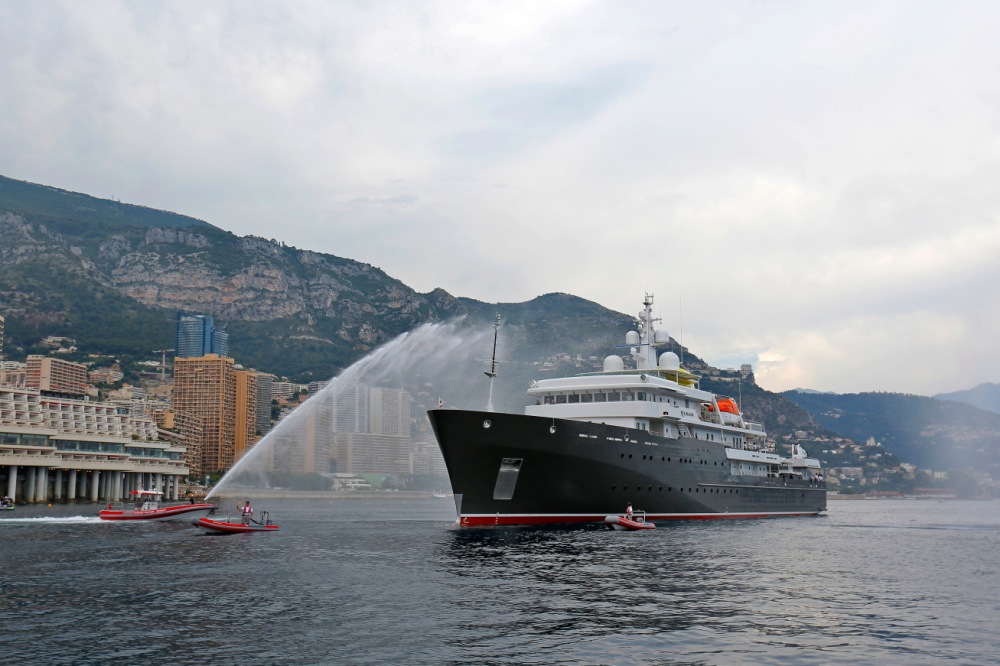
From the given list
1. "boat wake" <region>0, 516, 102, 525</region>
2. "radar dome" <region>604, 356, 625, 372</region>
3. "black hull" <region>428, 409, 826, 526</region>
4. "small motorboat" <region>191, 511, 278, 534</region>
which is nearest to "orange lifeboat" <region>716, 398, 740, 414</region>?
"black hull" <region>428, 409, 826, 526</region>

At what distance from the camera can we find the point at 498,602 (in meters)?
25.6

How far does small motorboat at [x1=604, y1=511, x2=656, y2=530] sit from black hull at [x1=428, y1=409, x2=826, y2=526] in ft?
3.42

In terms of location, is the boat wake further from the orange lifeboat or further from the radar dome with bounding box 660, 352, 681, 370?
the orange lifeboat

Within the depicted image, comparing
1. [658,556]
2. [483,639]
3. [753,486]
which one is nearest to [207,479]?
[753,486]

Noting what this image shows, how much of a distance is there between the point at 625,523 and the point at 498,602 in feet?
86.7

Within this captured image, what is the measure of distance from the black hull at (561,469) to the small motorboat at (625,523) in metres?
1.04

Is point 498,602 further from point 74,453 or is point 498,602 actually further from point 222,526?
point 74,453

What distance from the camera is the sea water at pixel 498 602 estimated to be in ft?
64.3

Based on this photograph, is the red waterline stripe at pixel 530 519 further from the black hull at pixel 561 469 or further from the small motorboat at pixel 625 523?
the small motorboat at pixel 625 523

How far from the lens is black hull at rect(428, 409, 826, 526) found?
151 ft

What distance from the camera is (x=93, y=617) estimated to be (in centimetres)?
2345

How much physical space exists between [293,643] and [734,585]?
16872 millimetres

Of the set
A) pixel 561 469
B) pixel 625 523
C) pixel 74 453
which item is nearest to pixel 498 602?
pixel 561 469

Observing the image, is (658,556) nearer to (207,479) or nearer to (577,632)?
(577,632)
